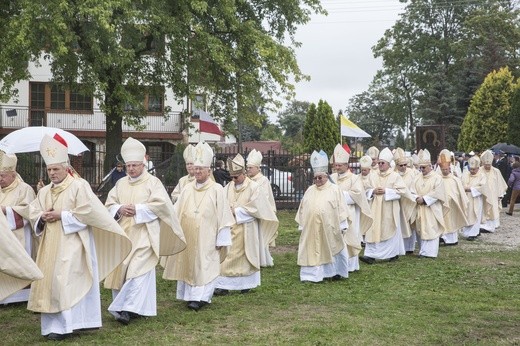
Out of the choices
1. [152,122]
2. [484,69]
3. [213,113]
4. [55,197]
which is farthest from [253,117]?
[484,69]

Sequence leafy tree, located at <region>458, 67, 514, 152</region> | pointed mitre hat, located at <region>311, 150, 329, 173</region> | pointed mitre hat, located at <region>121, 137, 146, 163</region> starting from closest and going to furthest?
1. pointed mitre hat, located at <region>121, 137, 146, 163</region>
2. pointed mitre hat, located at <region>311, 150, 329, 173</region>
3. leafy tree, located at <region>458, 67, 514, 152</region>

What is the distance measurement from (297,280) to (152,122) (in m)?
27.2

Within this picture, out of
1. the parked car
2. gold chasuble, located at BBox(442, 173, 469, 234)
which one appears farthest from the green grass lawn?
the parked car

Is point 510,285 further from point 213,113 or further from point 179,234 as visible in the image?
point 213,113

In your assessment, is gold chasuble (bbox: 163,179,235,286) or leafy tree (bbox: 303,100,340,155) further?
leafy tree (bbox: 303,100,340,155)

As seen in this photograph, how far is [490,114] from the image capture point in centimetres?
4019

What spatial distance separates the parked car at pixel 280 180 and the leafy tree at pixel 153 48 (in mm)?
2571

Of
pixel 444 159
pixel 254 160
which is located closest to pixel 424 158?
pixel 444 159

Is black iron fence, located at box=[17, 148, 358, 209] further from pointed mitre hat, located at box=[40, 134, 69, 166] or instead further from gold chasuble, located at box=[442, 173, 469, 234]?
pointed mitre hat, located at box=[40, 134, 69, 166]

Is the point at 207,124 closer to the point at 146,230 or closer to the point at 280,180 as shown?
the point at 280,180

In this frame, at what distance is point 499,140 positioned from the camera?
3975 cm

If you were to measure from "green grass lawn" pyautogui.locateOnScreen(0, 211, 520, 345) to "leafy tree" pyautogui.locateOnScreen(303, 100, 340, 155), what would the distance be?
24.7m

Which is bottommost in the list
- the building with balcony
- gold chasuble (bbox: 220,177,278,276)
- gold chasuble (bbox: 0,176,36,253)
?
gold chasuble (bbox: 220,177,278,276)

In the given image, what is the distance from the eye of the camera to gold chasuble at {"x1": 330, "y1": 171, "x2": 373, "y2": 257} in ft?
41.3
